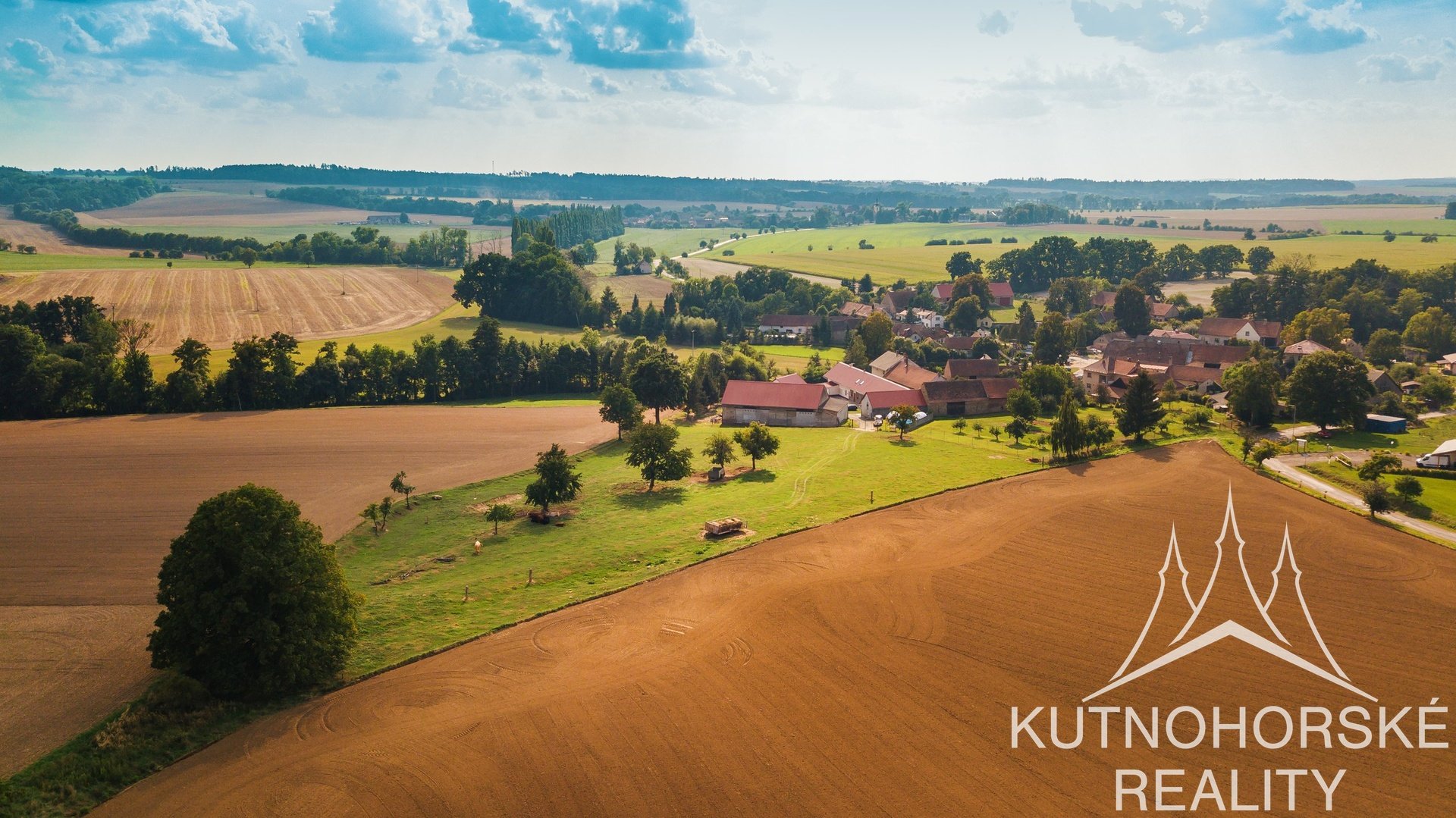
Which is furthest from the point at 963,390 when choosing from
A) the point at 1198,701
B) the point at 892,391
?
the point at 1198,701

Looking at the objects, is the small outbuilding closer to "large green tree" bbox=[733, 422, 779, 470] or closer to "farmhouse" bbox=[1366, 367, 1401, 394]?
"farmhouse" bbox=[1366, 367, 1401, 394]

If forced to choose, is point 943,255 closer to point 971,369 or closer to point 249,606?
point 971,369

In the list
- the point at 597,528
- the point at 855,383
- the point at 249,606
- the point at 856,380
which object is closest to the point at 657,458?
the point at 597,528

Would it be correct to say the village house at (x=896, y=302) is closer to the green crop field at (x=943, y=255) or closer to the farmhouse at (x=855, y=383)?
the green crop field at (x=943, y=255)

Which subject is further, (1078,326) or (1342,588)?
(1078,326)

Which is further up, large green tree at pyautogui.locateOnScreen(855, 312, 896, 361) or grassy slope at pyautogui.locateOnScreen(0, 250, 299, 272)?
grassy slope at pyautogui.locateOnScreen(0, 250, 299, 272)

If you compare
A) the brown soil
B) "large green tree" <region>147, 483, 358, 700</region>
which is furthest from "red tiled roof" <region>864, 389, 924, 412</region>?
the brown soil

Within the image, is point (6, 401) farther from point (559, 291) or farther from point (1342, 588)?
point (1342, 588)

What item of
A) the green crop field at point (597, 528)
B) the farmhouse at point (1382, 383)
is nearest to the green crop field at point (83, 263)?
the green crop field at point (597, 528)
